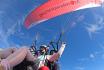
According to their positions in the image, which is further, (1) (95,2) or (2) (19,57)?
(1) (95,2)

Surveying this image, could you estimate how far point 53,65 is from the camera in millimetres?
10672

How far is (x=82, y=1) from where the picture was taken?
1792 centimetres

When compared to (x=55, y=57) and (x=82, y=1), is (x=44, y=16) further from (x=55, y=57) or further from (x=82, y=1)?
(x=55, y=57)

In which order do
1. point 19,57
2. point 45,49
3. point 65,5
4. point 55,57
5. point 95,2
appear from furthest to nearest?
1. point 65,5
2. point 95,2
3. point 45,49
4. point 55,57
5. point 19,57

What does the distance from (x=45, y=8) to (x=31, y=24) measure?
134 inches

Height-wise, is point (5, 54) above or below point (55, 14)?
below

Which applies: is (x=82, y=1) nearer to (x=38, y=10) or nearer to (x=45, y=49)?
(x=38, y=10)

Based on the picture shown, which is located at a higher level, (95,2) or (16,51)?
(95,2)

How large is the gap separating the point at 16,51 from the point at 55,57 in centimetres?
505

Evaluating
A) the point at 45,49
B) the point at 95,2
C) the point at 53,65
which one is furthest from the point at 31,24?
the point at 53,65

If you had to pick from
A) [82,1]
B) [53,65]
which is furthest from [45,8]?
[53,65]

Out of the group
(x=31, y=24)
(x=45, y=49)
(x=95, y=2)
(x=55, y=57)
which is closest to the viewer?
(x=55, y=57)

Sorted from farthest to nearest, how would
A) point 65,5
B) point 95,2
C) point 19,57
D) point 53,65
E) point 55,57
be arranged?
point 65,5
point 95,2
point 53,65
point 55,57
point 19,57

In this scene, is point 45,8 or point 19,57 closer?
point 19,57
